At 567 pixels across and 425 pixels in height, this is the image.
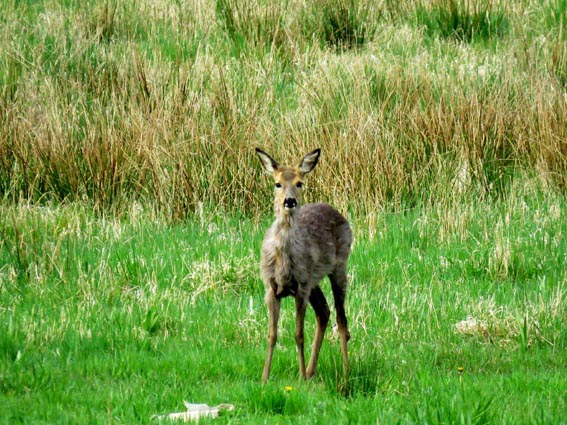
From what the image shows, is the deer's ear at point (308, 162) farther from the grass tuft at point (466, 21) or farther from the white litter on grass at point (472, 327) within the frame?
the grass tuft at point (466, 21)

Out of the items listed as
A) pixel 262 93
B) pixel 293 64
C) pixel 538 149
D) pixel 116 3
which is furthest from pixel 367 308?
pixel 116 3

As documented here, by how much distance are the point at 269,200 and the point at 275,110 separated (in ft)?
5.70

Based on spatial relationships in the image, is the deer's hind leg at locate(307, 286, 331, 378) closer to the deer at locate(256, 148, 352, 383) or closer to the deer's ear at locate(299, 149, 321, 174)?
the deer at locate(256, 148, 352, 383)

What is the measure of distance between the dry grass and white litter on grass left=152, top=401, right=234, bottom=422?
4252mm

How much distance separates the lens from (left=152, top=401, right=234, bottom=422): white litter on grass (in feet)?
17.6

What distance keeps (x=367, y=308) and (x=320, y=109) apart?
13.6ft

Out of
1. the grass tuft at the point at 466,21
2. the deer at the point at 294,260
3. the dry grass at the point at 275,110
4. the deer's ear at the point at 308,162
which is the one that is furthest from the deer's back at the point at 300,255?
the grass tuft at the point at 466,21

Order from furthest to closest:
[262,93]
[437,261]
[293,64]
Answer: [293,64], [262,93], [437,261]

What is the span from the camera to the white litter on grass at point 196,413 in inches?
211

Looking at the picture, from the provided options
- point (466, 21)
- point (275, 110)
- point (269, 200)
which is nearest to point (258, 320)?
point (269, 200)

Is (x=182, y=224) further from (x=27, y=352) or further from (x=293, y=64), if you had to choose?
(x=293, y=64)

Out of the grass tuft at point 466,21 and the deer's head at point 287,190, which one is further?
the grass tuft at point 466,21

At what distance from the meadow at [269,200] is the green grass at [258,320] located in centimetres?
2

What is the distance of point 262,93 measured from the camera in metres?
11.9
